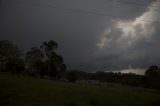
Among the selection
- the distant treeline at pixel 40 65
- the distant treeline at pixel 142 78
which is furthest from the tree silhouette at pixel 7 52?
the distant treeline at pixel 142 78

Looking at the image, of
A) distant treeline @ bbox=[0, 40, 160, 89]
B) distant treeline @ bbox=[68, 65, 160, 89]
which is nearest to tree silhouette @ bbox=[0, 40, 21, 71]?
distant treeline @ bbox=[0, 40, 160, 89]

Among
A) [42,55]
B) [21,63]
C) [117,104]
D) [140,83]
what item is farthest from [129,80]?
[117,104]

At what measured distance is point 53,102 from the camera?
18125 mm

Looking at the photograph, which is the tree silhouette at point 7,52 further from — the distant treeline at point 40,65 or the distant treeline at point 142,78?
the distant treeline at point 142,78

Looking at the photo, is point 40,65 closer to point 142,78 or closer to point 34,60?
point 34,60

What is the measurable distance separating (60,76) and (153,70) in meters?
40.5

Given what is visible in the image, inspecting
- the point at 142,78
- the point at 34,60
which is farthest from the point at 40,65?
the point at 142,78

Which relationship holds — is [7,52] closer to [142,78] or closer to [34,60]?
[34,60]

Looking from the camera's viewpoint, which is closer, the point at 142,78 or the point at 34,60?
the point at 34,60

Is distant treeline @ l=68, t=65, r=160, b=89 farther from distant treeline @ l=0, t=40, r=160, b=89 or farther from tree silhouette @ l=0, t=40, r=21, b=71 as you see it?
tree silhouette @ l=0, t=40, r=21, b=71

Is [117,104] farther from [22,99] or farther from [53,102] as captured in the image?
[22,99]

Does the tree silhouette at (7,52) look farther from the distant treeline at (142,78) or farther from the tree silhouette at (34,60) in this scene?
the distant treeline at (142,78)

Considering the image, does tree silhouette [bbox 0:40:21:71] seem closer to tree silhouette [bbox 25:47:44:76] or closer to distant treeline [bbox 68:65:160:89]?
tree silhouette [bbox 25:47:44:76]

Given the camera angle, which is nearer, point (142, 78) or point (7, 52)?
point (7, 52)
